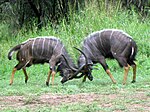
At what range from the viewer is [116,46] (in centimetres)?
973

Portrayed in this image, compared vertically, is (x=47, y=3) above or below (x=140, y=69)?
above

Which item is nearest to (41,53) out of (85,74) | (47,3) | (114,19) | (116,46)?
(85,74)

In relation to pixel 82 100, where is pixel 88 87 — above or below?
below

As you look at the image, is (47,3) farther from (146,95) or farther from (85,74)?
(146,95)

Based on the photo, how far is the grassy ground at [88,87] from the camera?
6504 millimetres

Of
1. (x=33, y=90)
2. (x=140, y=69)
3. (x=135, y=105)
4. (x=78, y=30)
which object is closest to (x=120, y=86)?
(x=33, y=90)

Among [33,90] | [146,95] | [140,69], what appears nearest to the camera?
[146,95]

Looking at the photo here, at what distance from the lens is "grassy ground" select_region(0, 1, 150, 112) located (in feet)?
21.3

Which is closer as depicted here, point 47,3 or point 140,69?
point 140,69

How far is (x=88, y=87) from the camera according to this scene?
8.83 m

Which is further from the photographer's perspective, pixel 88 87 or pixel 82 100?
pixel 88 87

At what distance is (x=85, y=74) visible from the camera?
33.2 ft

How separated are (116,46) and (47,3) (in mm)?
13181

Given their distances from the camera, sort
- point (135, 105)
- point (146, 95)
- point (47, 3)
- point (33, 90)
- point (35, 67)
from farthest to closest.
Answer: point (47, 3) → point (35, 67) → point (33, 90) → point (146, 95) → point (135, 105)
